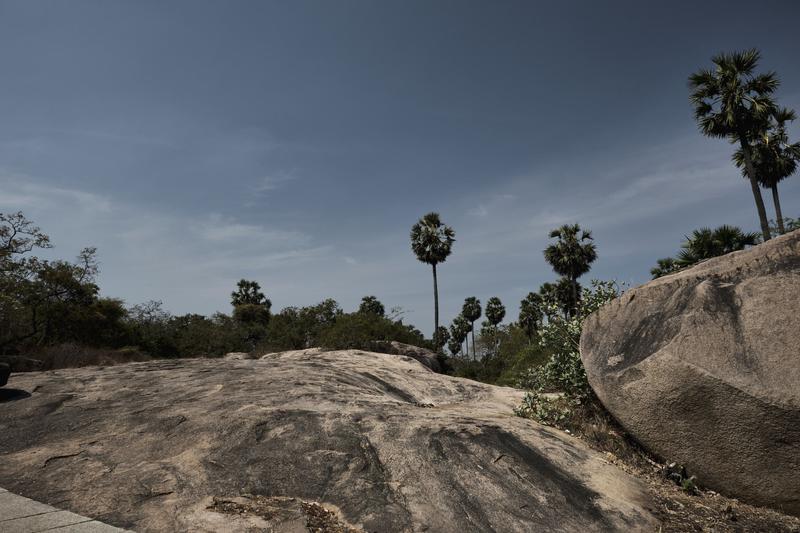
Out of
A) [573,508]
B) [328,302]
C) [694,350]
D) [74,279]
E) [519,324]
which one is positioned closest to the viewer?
[573,508]

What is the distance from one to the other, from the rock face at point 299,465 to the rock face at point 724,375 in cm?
101

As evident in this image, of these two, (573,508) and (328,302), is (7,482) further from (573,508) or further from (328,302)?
(328,302)

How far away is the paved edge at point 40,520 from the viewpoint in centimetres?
437

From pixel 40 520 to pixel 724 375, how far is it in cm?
811

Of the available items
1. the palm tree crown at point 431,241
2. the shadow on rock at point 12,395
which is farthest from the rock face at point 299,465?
the palm tree crown at point 431,241

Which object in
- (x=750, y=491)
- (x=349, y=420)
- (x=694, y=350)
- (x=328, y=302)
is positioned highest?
(x=328, y=302)

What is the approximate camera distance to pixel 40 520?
15.0ft

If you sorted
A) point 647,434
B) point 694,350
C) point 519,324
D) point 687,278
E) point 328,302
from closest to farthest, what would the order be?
point 694,350 < point 647,434 < point 687,278 < point 328,302 < point 519,324

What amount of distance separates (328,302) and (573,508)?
35783mm

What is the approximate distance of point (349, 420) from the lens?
264 inches

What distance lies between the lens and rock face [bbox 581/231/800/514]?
17.8 feet

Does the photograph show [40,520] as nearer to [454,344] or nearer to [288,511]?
[288,511]

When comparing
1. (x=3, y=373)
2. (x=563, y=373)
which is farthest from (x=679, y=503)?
(x=3, y=373)

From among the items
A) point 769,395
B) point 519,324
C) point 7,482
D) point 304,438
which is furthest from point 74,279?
point 519,324
